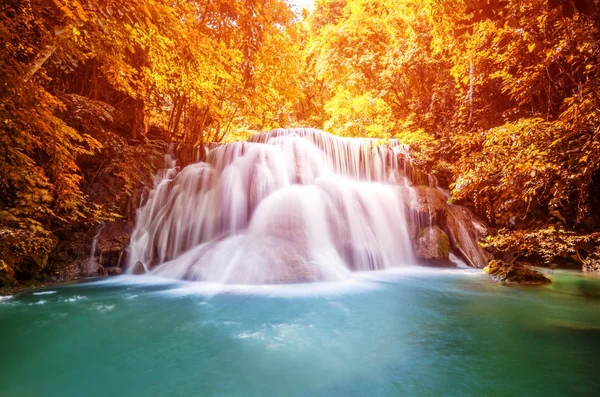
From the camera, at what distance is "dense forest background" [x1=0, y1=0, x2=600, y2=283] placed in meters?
3.93

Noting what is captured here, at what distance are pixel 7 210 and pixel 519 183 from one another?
875cm

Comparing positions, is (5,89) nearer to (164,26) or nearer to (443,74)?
(164,26)

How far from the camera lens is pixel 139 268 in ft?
26.9

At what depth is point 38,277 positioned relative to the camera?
7000 mm

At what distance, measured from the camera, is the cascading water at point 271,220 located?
7312 mm

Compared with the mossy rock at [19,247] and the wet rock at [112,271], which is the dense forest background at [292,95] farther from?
the wet rock at [112,271]

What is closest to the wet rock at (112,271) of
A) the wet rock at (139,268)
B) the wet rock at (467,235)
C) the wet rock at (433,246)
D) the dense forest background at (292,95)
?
the wet rock at (139,268)

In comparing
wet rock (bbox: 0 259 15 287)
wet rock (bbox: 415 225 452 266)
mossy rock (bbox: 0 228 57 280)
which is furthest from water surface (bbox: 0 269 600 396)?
wet rock (bbox: 415 225 452 266)

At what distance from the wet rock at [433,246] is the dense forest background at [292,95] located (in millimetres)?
1765

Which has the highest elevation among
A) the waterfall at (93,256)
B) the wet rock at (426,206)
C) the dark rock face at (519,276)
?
the wet rock at (426,206)

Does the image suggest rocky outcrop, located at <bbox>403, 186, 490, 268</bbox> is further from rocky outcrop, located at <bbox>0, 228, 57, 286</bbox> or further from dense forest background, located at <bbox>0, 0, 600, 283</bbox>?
rocky outcrop, located at <bbox>0, 228, 57, 286</bbox>

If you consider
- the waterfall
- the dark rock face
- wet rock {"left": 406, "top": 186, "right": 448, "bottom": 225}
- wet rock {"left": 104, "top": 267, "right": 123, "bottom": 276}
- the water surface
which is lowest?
the water surface

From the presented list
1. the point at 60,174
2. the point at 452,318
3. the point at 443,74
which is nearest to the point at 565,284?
the point at 452,318

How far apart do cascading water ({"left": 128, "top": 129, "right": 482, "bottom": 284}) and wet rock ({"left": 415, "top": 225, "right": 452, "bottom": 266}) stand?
13.2 inches
